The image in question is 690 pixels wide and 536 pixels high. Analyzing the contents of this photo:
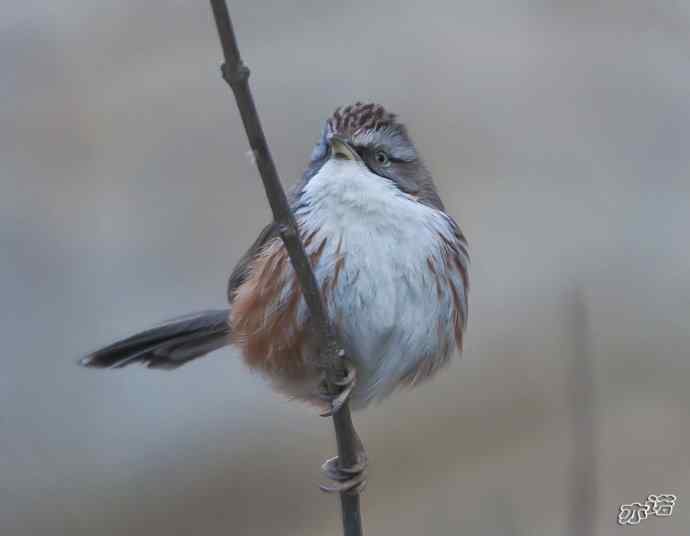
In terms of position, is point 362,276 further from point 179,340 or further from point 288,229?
point 179,340

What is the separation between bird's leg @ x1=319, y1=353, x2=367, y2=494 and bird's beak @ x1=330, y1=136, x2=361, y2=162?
601mm

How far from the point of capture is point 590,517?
266 cm

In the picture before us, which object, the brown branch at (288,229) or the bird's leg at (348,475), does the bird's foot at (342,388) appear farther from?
the bird's leg at (348,475)

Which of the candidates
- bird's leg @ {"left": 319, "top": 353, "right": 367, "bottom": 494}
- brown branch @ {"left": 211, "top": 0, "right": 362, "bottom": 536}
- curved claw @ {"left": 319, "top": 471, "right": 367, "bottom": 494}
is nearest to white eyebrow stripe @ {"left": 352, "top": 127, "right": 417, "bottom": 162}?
bird's leg @ {"left": 319, "top": 353, "right": 367, "bottom": 494}

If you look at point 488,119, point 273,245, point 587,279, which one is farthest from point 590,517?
point 488,119

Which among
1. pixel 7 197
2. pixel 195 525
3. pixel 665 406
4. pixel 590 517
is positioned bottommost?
pixel 195 525

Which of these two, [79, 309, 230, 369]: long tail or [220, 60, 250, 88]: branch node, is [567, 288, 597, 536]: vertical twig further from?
[79, 309, 230, 369]: long tail

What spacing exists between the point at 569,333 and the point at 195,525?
1.78 metres

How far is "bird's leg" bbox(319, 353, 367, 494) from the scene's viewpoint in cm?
289

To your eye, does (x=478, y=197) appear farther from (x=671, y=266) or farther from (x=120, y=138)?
(x=120, y=138)

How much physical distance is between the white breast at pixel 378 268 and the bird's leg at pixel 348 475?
28cm

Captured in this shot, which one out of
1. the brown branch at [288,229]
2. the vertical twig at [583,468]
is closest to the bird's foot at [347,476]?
the brown branch at [288,229]

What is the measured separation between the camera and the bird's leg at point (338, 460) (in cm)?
289

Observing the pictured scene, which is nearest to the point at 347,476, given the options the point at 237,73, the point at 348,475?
the point at 348,475
